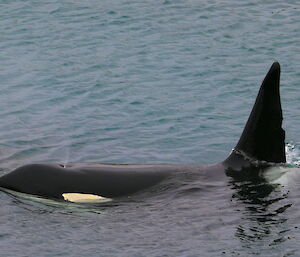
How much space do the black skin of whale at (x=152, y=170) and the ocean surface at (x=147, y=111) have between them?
8.7 inches

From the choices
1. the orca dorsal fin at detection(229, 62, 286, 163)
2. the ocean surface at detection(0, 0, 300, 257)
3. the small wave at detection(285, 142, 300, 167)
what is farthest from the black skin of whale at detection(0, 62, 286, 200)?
the small wave at detection(285, 142, 300, 167)

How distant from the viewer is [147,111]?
18297 millimetres

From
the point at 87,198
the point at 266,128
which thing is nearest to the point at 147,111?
the point at 266,128

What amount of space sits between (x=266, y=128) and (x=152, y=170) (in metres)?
1.74

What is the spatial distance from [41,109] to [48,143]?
2283 mm

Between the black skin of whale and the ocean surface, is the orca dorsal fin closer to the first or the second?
the black skin of whale

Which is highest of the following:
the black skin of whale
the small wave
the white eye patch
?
the black skin of whale

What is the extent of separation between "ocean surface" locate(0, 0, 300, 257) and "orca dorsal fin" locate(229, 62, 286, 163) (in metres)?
0.34

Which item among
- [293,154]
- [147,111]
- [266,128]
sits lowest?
[293,154]

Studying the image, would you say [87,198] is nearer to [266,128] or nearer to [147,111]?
[266,128]

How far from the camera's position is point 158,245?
34.5ft

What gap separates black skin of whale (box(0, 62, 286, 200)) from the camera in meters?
12.2

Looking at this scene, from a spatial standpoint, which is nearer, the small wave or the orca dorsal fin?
the orca dorsal fin

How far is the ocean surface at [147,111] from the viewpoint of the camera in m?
10.9
